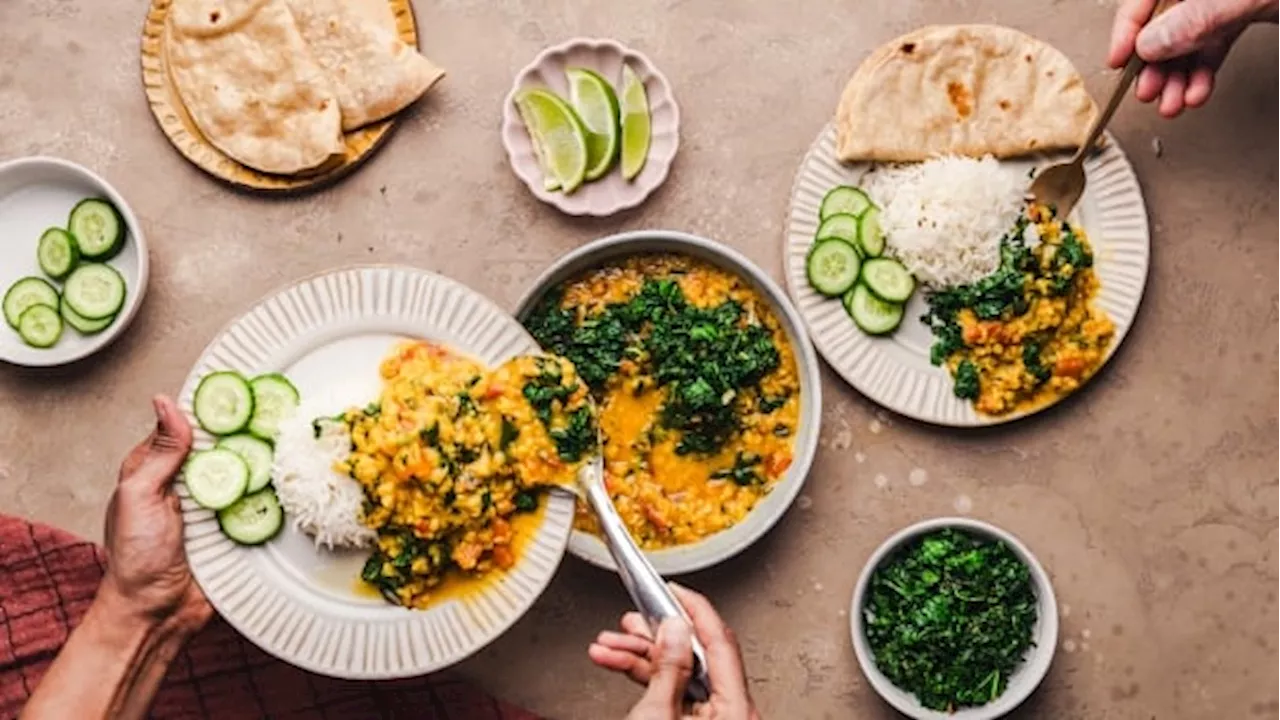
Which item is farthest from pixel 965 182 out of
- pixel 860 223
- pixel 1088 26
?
pixel 1088 26

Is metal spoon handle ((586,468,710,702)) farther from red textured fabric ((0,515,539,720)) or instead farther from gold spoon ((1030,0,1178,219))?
gold spoon ((1030,0,1178,219))

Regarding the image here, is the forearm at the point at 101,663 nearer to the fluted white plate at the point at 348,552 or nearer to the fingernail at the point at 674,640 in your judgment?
the fluted white plate at the point at 348,552

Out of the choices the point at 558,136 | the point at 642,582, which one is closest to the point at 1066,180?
the point at 558,136

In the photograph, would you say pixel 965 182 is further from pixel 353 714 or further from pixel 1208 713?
pixel 353 714

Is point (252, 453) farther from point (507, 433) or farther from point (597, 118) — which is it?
point (597, 118)

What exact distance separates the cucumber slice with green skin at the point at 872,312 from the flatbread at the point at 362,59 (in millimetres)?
1400

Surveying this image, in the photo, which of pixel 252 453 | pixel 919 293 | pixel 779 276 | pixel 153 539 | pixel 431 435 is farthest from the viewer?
pixel 779 276

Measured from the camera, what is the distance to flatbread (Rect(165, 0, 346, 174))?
4527mm

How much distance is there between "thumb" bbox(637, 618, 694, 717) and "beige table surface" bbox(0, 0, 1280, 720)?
3.45 feet

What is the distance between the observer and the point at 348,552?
3986 millimetres

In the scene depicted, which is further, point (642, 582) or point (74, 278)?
point (74, 278)

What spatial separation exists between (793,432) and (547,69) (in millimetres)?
1307

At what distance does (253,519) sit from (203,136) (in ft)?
4.34

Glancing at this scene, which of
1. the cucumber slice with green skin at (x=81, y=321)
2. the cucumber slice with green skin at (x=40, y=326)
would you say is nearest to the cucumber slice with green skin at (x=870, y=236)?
the cucumber slice with green skin at (x=81, y=321)
